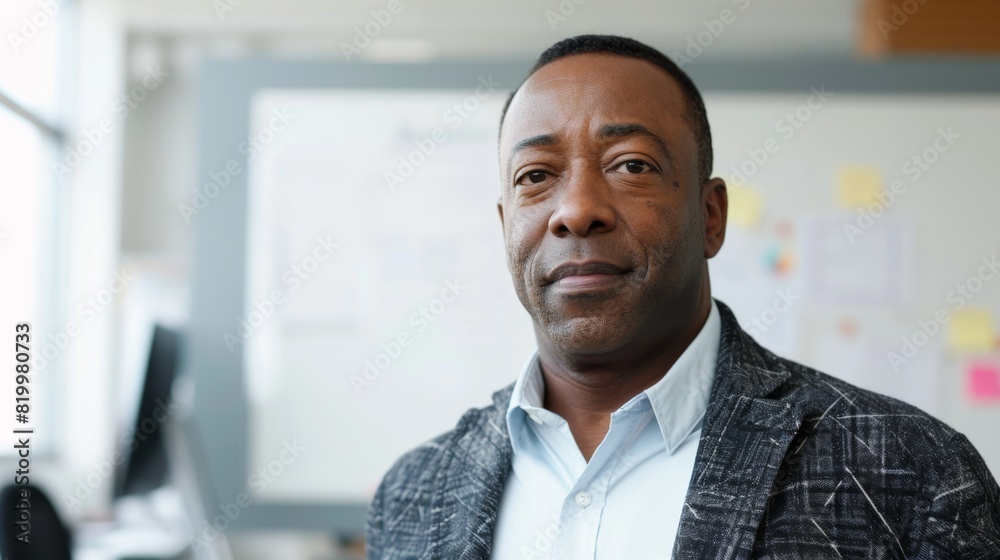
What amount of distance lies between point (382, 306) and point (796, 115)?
1.36m

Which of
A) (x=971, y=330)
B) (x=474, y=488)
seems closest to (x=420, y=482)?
(x=474, y=488)

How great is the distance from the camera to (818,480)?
1006 millimetres

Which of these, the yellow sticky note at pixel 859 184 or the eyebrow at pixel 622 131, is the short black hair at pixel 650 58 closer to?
the eyebrow at pixel 622 131

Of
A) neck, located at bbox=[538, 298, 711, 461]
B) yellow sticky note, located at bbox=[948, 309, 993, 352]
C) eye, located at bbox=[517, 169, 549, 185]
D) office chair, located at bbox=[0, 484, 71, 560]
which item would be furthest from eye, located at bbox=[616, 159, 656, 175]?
yellow sticky note, located at bbox=[948, 309, 993, 352]

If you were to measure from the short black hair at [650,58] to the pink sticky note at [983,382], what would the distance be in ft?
5.63

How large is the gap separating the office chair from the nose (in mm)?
978

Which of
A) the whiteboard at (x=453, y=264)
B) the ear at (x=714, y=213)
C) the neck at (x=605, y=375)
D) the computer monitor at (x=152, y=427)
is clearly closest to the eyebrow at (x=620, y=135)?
the ear at (x=714, y=213)

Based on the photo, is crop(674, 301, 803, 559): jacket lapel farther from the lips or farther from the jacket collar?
the lips

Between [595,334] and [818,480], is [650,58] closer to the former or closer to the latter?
[595,334]

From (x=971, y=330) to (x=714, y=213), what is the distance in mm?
1670

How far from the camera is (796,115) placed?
2.55 metres

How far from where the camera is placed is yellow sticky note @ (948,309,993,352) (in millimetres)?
2518

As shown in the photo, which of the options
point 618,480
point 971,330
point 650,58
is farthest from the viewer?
point 971,330

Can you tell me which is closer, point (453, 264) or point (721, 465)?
point (721, 465)
